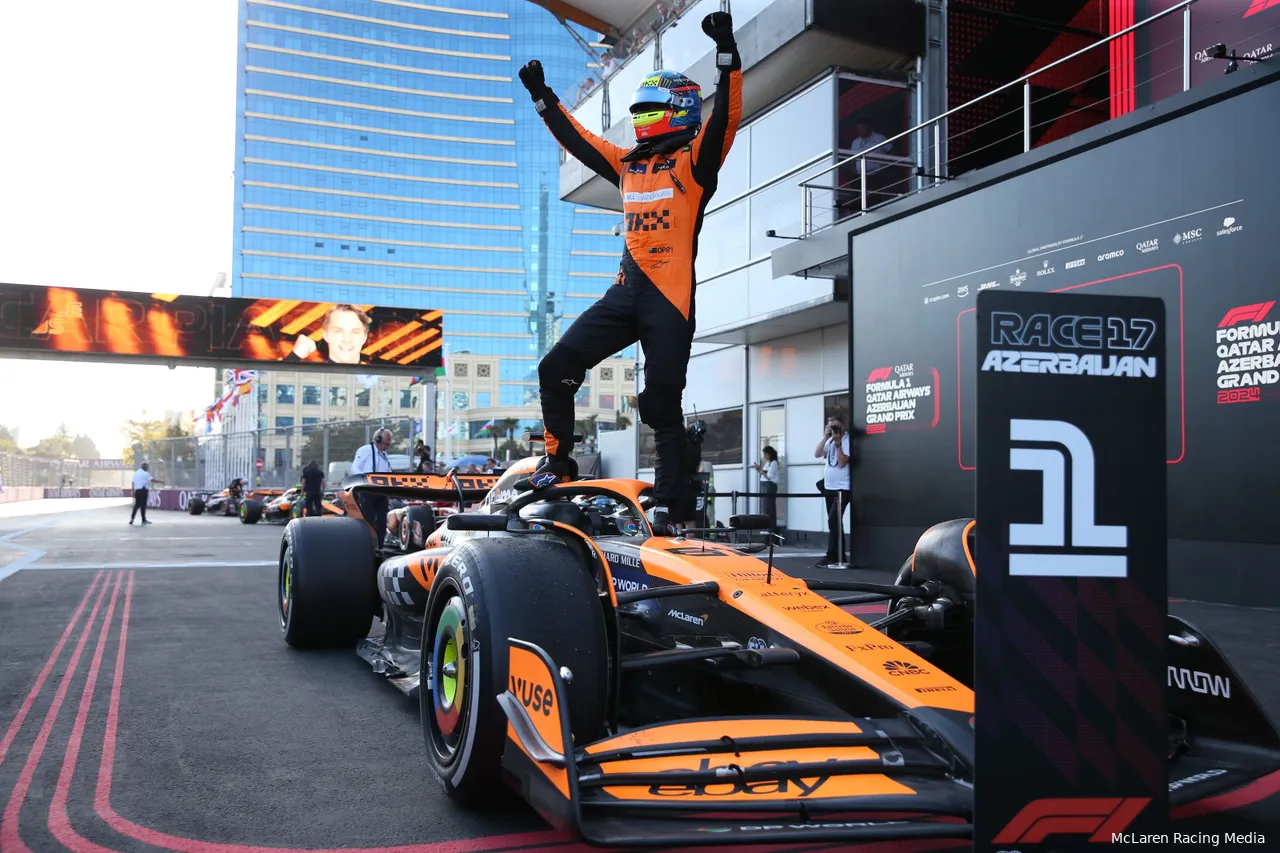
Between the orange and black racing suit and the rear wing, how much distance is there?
2.22 metres

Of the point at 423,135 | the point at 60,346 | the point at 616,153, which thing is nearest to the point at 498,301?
the point at 423,135

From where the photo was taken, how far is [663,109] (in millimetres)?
4070

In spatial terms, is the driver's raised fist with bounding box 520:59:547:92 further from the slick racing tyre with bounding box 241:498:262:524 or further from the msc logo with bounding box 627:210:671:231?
the slick racing tyre with bounding box 241:498:262:524

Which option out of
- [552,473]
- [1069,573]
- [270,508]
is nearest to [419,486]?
[552,473]

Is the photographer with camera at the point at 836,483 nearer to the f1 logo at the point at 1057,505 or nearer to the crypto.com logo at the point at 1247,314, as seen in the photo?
the crypto.com logo at the point at 1247,314

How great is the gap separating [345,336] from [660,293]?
21695mm

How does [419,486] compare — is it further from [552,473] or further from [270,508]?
[270,508]

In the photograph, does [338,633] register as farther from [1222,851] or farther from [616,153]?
[1222,851]

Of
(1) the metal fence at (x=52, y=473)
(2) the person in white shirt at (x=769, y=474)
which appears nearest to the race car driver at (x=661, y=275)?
(2) the person in white shirt at (x=769, y=474)

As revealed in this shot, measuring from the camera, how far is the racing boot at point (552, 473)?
420 cm

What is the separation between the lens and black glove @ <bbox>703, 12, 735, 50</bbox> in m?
3.63

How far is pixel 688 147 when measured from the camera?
13.3 ft

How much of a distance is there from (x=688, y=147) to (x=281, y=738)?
9.22 ft

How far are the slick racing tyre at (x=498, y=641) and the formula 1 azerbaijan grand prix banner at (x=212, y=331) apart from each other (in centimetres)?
2117
